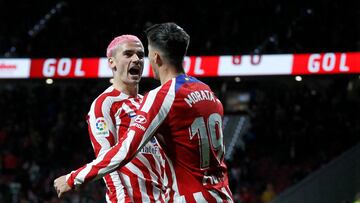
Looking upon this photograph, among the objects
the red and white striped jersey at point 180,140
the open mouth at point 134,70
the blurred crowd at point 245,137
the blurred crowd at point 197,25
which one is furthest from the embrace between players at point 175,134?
the blurred crowd at point 197,25

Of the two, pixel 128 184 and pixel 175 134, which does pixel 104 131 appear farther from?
pixel 175 134

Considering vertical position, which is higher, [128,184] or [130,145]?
[130,145]

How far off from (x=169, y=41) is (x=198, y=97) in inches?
13.4

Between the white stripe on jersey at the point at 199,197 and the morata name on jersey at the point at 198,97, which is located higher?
the morata name on jersey at the point at 198,97

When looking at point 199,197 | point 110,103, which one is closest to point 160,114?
point 199,197

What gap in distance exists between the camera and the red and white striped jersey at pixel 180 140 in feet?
13.4

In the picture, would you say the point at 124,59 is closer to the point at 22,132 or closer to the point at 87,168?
the point at 87,168

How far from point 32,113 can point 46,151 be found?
1758mm

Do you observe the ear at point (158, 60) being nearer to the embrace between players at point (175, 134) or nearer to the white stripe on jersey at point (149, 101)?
the embrace between players at point (175, 134)

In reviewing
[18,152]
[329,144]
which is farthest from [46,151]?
[329,144]

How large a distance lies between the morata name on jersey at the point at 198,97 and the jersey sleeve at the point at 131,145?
0.36ft

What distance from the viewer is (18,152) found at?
17875mm

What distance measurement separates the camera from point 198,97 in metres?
4.21

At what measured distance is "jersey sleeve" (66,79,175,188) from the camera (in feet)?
13.4
